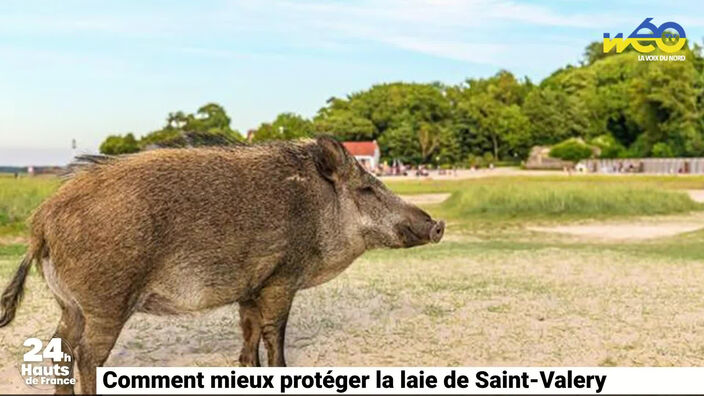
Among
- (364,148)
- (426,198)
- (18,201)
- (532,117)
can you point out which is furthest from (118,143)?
(532,117)

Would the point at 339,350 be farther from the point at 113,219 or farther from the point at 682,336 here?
the point at 682,336

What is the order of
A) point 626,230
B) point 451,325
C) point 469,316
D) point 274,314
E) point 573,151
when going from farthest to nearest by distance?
point 573,151, point 626,230, point 469,316, point 451,325, point 274,314

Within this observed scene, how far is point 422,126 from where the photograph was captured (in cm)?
8312

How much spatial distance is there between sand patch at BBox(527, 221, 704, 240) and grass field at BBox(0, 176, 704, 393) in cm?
399

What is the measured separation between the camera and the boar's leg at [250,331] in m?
5.91

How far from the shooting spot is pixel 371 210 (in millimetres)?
6074

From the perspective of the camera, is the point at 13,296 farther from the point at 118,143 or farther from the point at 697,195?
the point at 118,143

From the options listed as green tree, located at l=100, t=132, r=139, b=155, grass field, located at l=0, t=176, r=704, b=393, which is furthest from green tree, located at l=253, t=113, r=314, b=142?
grass field, located at l=0, t=176, r=704, b=393

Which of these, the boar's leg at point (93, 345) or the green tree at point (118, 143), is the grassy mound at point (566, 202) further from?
the green tree at point (118, 143)

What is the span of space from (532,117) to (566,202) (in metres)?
64.7

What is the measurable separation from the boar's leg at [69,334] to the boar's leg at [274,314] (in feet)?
4.16

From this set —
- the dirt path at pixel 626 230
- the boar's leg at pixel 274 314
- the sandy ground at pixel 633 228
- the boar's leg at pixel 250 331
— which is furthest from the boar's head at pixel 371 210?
the dirt path at pixel 626 230

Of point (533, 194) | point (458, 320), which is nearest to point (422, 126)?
point (533, 194)

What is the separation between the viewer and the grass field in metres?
7.08
